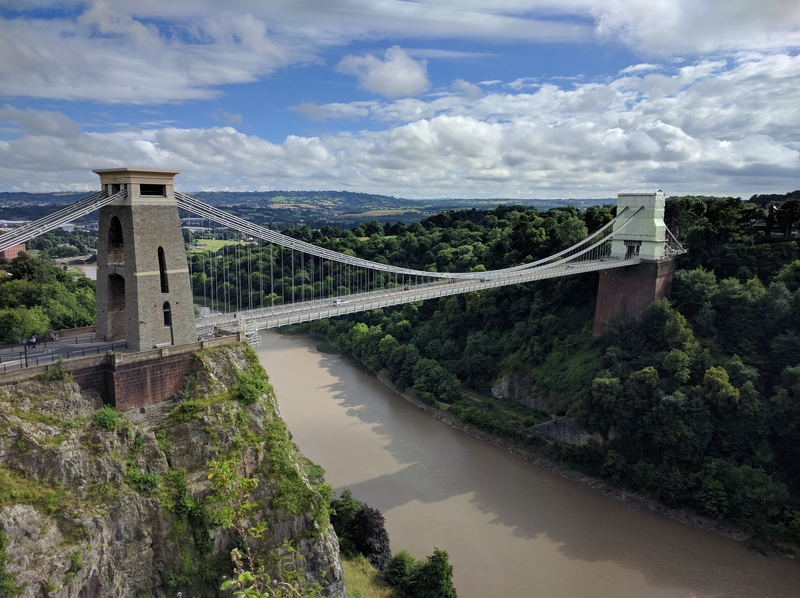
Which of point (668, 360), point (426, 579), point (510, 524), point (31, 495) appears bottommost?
point (510, 524)

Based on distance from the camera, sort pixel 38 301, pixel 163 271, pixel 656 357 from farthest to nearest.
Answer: pixel 656 357 < pixel 38 301 < pixel 163 271

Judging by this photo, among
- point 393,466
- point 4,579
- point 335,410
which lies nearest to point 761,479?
point 393,466

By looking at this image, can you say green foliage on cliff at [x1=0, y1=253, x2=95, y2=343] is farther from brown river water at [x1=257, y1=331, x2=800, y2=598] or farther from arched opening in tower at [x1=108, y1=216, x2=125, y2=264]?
brown river water at [x1=257, y1=331, x2=800, y2=598]

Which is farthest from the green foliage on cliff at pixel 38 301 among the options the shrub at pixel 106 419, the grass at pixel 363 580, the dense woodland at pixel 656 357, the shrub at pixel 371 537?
the grass at pixel 363 580

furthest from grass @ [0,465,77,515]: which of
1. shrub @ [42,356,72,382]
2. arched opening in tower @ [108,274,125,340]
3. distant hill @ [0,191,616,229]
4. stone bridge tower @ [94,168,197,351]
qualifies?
distant hill @ [0,191,616,229]

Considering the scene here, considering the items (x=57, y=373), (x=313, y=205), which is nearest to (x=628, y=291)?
(x=57, y=373)

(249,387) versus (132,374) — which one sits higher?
(132,374)

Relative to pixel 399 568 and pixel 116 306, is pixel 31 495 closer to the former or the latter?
pixel 116 306

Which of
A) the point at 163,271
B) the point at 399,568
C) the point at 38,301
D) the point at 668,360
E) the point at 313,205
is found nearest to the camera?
the point at 163,271
